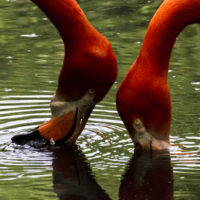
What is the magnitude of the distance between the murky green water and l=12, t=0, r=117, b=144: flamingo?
1.41 ft

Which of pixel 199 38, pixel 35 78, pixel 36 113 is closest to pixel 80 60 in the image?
pixel 36 113

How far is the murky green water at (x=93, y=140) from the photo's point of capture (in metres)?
5.59

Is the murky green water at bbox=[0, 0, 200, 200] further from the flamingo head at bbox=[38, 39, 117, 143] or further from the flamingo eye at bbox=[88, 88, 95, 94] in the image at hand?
the flamingo eye at bbox=[88, 88, 95, 94]

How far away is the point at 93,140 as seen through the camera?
6.76m

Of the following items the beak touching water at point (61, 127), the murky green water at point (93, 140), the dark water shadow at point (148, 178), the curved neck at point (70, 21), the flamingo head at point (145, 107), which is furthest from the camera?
the beak touching water at point (61, 127)

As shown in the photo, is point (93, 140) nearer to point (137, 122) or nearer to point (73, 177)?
point (137, 122)

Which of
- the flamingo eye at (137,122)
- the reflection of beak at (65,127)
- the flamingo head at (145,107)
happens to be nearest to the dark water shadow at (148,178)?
the flamingo head at (145,107)

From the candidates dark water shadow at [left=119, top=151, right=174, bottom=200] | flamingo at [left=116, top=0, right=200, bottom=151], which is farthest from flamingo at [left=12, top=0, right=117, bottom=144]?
dark water shadow at [left=119, top=151, right=174, bottom=200]

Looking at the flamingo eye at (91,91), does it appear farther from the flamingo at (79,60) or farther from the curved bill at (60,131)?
the curved bill at (60,131)

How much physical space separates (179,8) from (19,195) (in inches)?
79.6

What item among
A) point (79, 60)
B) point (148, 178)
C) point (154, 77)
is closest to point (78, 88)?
point (79, 60)

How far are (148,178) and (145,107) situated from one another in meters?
0.68

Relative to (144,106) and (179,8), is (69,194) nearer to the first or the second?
(144,106)

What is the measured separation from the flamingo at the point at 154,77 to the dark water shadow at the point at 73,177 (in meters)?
0.53
